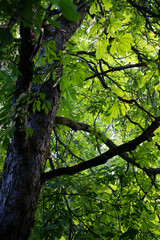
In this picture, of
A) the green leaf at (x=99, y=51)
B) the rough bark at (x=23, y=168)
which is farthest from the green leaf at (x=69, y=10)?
the green leaf at (x=99, y=51)

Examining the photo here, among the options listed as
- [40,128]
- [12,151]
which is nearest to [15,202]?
[12,151]

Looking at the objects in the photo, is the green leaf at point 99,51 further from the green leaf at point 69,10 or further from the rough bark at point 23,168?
the green leaf at point 69,10

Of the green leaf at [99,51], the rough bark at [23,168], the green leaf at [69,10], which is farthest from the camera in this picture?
the green leaf at [99,51]

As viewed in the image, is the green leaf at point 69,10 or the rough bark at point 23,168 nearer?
the green leaf at point 69,10

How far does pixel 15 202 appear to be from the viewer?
4.83ft

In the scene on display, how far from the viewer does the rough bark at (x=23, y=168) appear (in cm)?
130

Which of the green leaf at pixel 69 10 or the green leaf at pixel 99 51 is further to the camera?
the green leaf at pixel 99 51

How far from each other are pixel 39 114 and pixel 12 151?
0.50m

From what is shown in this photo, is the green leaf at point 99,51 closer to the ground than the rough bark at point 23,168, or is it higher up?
A: higher up

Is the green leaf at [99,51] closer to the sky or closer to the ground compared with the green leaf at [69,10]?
closer to the sky

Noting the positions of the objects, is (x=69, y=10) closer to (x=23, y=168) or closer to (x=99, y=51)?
(x=99, y=51)

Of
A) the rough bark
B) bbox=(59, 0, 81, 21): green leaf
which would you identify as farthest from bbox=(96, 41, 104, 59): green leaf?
bbox=(59, 0, 81, 21): green leaf

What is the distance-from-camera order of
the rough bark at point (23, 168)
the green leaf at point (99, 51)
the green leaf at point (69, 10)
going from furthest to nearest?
the green leaf at point (99, 51)
the rough bark at point (23, 168)
the green leaf at point (69, 10)

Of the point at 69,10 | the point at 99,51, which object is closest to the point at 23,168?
the point at 99,51
